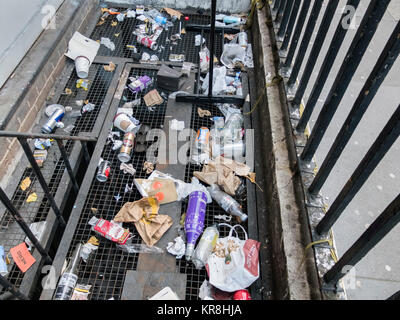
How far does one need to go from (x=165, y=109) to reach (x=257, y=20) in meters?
2.08

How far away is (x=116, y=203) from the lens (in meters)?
2.96

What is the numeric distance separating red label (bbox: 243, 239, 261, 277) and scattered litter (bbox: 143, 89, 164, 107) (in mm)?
2104

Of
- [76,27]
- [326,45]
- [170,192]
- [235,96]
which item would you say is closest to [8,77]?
[76,27]

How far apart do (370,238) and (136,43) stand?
4.32 meters

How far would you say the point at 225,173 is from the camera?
10.2 ft

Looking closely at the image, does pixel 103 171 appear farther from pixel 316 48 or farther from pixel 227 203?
pixel 316 48

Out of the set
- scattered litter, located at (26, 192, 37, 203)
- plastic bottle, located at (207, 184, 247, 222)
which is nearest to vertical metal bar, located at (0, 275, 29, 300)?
scattered litter, located at (26, 192, 37, 203)

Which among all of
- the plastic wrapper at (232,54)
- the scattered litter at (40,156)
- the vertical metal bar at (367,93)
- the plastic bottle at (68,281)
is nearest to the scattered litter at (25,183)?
the scattered litter at (40,156)

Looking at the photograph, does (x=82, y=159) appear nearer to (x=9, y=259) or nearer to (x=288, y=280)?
(x=9, y=259)

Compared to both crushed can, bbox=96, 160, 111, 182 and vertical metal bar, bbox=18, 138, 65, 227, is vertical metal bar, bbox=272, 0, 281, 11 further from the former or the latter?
vertical metal bar, bbox=18, 138, 65, 227

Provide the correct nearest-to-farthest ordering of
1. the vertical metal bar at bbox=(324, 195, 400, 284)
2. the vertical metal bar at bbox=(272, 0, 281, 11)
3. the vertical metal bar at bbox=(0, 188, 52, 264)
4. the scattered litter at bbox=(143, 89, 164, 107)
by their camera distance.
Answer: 1. the vertical metal bar at bbox=(324, 195, 400, 284)
2. the vertical metal bar at bbox=(0, 188, 52, 264)
3. the scattered litter at bbox=(143, 89, 164, 107)
4. the vertical metal bar at bbox=(272, 0, 281, 11)

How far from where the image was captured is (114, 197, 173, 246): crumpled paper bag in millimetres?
2707

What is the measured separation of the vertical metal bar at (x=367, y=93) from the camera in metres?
1.53

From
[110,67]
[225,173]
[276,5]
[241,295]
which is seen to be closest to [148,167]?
[225,173]
